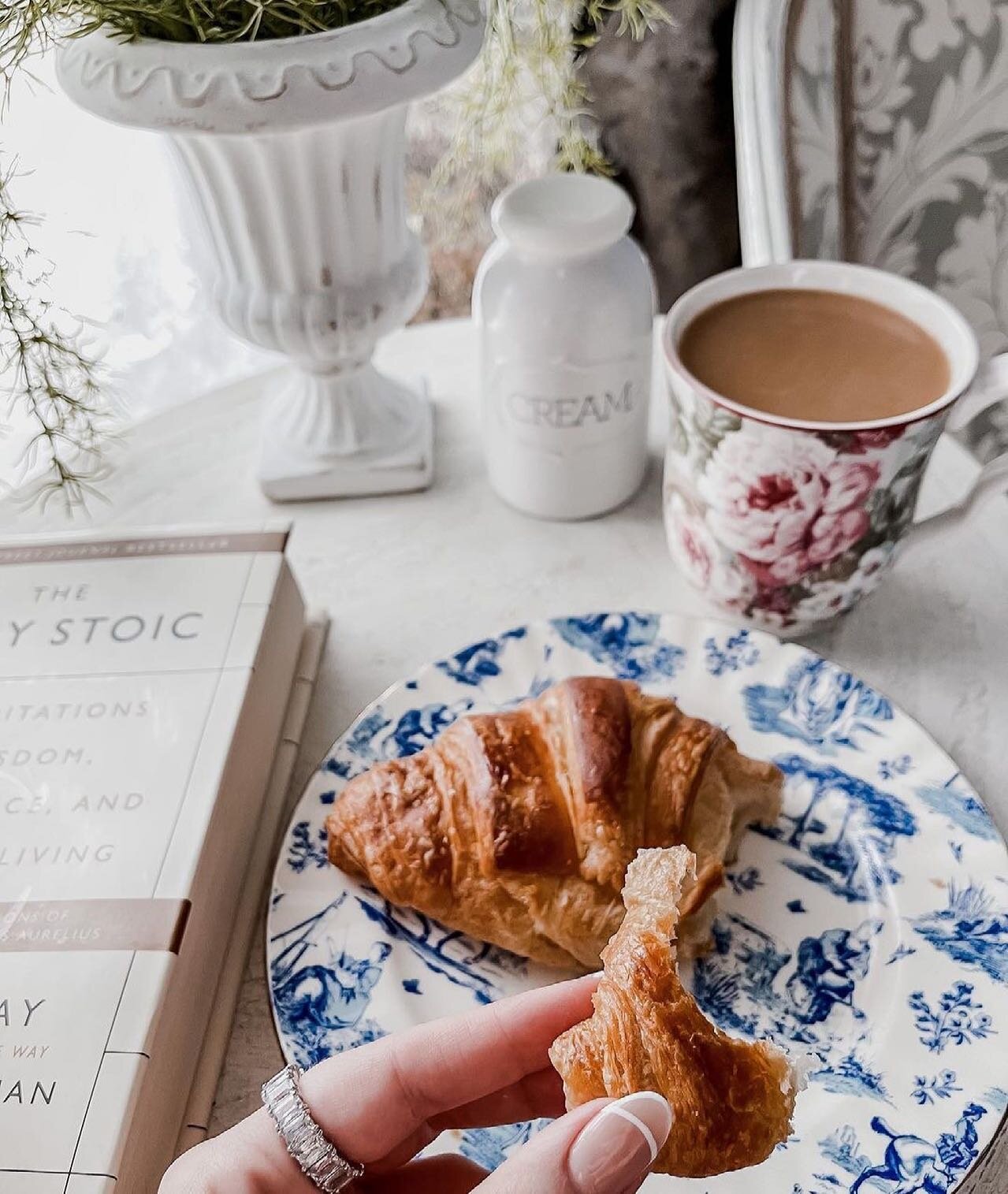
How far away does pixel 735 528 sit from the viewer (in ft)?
2.68

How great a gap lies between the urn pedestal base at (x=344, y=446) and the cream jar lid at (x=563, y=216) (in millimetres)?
218

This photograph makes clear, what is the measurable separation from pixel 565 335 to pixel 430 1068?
0.53m

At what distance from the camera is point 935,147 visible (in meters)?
1.18

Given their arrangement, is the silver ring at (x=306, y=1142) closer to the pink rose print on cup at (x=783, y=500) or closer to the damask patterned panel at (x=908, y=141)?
the pink rose print on cup at (x=783, y=500)

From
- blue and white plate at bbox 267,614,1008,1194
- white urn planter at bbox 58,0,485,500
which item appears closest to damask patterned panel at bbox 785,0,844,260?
white urn planter at bbox 58,0,485,500

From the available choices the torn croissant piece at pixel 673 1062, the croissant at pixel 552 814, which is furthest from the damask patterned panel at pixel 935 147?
the torn croissant piece at pixel 673 1062

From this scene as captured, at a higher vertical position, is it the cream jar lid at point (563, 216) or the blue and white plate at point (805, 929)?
the cream jar lid at point (563, 216)

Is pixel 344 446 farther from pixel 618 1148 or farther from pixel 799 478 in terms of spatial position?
pixel 618 1148

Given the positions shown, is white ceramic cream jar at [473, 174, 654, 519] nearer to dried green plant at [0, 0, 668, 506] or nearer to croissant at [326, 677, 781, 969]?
dried green plant at [0, 0, 668, 506]

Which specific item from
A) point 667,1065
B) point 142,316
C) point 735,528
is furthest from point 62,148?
point 667,1065

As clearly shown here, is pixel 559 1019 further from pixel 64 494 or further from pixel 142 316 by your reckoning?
pixel 142 316

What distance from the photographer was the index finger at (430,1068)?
536 millimetres

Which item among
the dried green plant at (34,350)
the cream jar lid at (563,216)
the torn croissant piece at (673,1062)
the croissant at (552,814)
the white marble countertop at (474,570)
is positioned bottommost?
the white marble countertop at (474,570)

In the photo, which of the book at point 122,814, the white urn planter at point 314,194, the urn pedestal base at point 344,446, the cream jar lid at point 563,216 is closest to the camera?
the book at point 122,814
